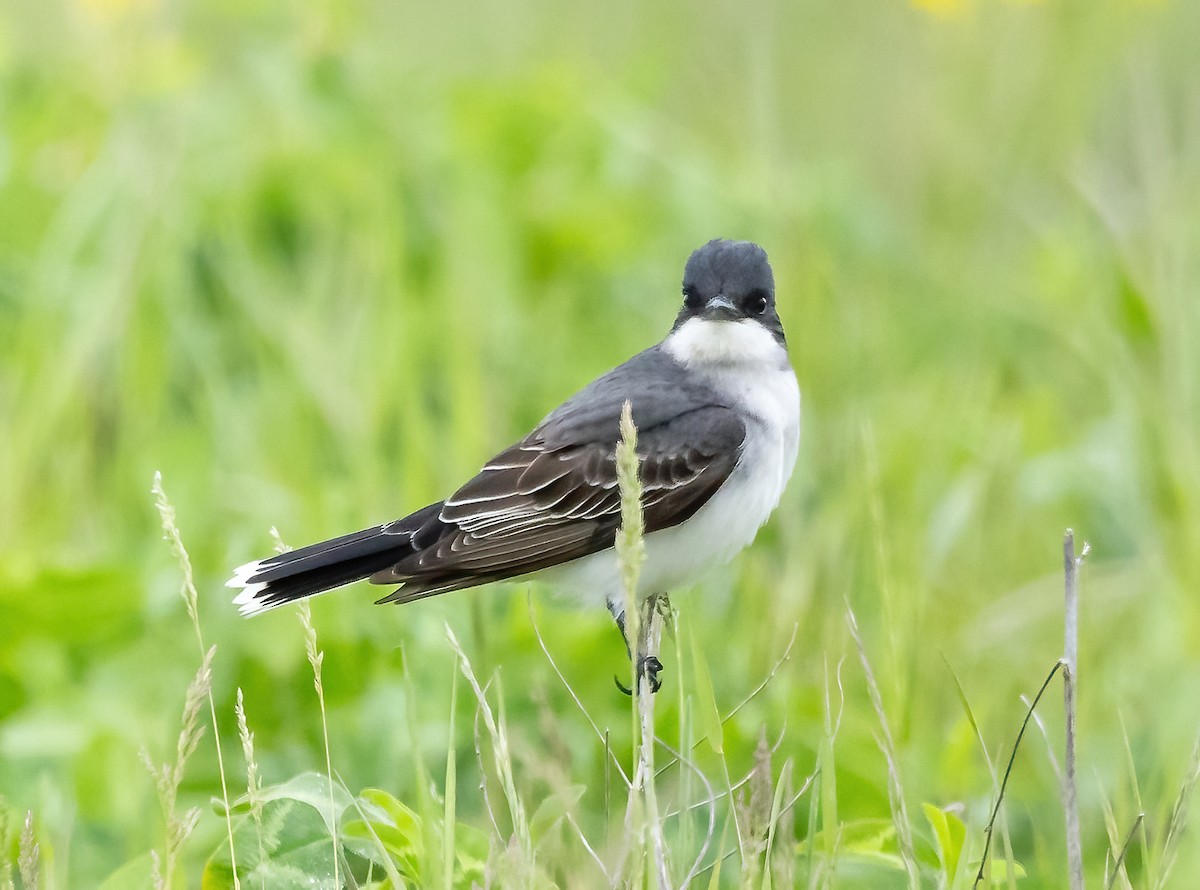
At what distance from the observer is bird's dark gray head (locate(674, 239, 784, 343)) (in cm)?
423

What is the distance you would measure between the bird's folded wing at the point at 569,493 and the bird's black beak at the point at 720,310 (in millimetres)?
259

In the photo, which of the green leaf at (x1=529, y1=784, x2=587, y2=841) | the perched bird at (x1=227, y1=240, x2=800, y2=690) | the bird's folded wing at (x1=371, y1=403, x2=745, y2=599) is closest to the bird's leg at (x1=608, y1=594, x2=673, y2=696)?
the perched bird at (x1=227, y1=240, x2=800, y2=690)

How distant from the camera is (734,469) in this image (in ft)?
13.4

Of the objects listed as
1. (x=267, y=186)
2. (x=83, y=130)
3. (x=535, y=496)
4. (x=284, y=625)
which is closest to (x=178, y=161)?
(x=267, y=186)

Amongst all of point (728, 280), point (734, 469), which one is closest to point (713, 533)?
point (734, 469)

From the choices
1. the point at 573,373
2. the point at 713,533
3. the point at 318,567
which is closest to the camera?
the point at 318,567

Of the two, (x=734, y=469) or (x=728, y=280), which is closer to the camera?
(x=734, y=469)

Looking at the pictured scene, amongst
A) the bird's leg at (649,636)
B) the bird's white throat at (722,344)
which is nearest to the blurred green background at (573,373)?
the bird's leg at (649,636)

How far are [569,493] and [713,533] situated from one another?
0.37 meters

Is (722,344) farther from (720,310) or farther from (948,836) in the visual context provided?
(948,836)

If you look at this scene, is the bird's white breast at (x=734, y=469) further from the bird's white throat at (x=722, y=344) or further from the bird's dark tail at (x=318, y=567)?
the bird's dark tail at (x=318, y=567)

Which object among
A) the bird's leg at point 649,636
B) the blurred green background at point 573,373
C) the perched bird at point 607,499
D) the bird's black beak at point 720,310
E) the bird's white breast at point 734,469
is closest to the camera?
the bird's leg at point 649,636

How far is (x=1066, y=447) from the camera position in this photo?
6.92 m

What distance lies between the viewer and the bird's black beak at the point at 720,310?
422 centimetres
